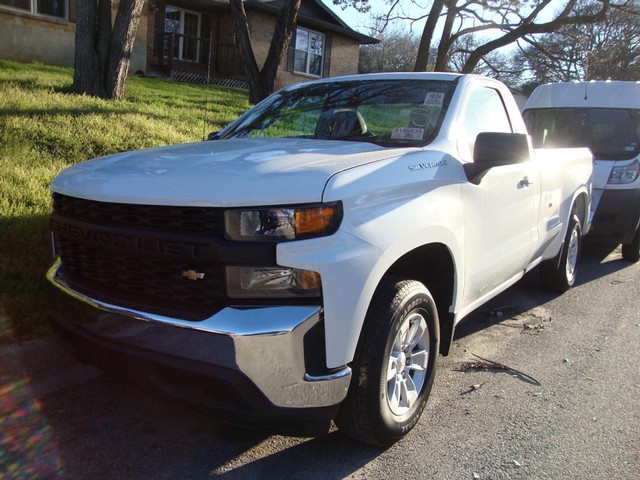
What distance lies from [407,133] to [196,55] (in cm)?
2113

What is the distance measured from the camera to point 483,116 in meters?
4.08

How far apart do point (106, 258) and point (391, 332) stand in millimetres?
1389

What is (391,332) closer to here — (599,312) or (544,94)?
(599,312)

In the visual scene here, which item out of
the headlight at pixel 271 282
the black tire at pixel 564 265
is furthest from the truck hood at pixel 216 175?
the black tire at pixel 564 265

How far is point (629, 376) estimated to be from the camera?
403cm

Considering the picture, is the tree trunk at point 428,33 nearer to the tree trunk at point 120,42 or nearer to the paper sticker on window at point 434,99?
the tree trunk at point 120,42

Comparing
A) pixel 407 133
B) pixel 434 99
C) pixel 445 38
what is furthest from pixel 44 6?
pixel 407 133

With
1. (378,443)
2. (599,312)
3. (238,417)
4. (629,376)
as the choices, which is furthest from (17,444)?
(599,312)

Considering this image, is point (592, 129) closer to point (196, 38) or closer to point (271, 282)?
point (271, 282)

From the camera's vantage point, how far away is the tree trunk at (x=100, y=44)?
9.27 m

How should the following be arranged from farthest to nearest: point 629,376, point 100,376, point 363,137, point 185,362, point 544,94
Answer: point 544,94
point 629,376
point 363,137
point 100,376
point 185,362

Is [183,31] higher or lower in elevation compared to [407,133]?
higher

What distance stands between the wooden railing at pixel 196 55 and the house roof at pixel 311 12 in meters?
1.37

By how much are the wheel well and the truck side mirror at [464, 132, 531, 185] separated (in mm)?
A: 543
